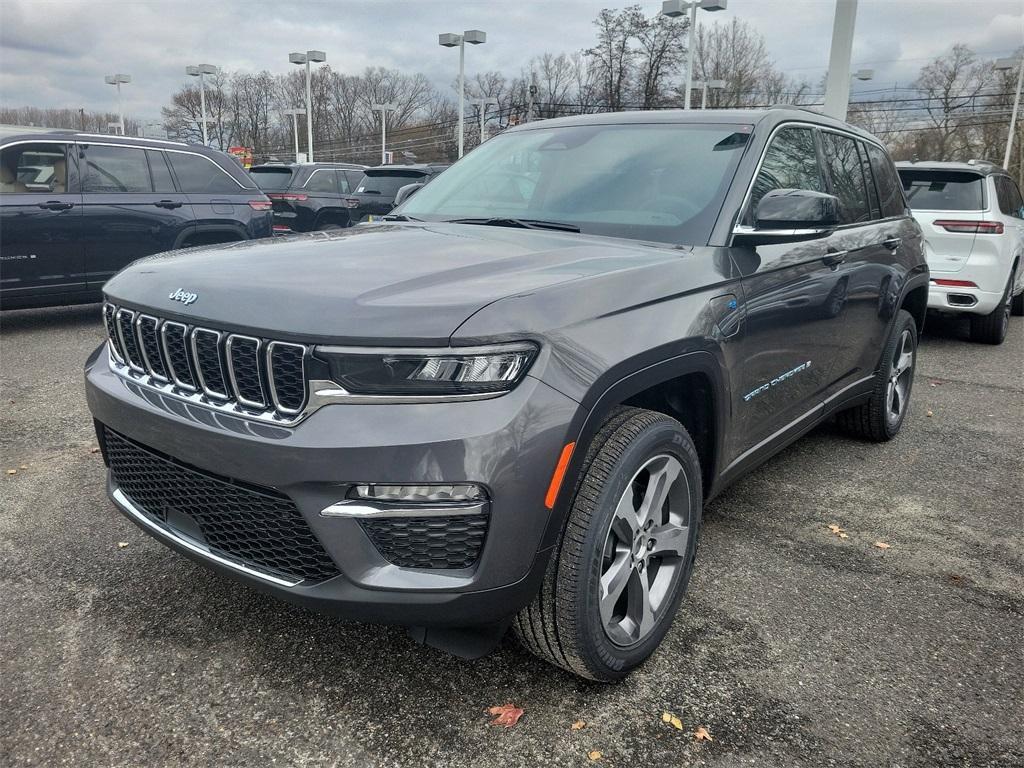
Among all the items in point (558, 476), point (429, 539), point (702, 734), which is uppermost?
point (558, 476)

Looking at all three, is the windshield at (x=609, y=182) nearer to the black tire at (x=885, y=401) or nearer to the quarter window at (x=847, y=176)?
the quarter window at (x=847, y=176)

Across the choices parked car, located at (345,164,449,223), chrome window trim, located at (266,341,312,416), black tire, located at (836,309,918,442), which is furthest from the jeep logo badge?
parked car, located at (345,164,449,223)

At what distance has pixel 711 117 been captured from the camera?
350cm

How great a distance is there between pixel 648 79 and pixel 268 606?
45.9 meters

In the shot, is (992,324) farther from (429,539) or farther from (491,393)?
(429,539)

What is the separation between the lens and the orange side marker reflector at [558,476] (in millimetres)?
2057

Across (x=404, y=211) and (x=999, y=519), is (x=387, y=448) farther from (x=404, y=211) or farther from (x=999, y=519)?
(x=999, y=519)

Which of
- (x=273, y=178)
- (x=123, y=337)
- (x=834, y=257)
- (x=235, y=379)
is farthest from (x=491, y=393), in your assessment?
(x=273, y=178)

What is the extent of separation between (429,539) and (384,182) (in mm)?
14046

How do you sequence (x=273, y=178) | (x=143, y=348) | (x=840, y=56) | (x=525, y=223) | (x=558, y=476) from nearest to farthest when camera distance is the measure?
(x=558, y=476) → (x=143, y=348) → (x=525, y=223) → (x=840, y=56) → (x=273, y=178)

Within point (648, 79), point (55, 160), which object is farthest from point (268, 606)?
point (648, 79)

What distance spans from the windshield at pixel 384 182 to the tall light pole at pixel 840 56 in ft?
23.7

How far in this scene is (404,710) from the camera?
2396 mm

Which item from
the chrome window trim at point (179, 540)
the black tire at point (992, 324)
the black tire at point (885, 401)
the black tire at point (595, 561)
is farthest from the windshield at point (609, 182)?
the black tire at point (992, 324)
